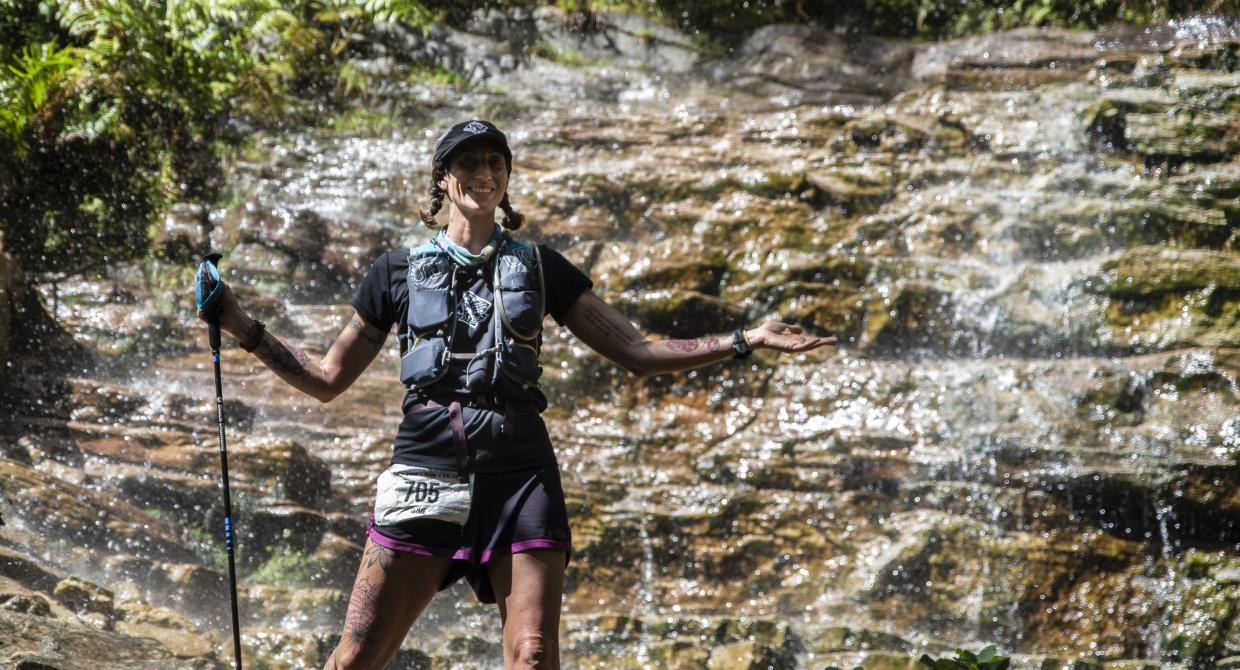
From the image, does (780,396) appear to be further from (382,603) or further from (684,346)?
(382,603)

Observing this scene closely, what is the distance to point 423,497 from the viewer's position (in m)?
3.34

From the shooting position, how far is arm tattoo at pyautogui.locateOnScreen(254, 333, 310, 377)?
3.63 metres

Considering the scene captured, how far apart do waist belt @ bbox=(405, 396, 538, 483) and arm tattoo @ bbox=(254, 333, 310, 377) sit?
0.44 metres

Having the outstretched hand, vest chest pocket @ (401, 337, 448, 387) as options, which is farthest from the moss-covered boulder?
vest chest pocket @ (401, 337, 448, 387)

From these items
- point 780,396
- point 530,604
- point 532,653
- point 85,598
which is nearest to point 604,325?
point 530,604

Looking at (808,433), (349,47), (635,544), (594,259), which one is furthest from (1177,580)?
(349,47)

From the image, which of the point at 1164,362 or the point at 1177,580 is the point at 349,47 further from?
the point at 1177,580

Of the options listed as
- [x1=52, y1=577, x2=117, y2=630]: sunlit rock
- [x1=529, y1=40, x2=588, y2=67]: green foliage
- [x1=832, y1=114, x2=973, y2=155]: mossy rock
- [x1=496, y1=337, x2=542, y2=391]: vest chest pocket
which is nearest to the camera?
[x1=496, y1=337, x2=542, y2=391]: vest chest pocket

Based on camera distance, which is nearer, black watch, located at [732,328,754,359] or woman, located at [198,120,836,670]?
woman, located at [198,120,836,670]

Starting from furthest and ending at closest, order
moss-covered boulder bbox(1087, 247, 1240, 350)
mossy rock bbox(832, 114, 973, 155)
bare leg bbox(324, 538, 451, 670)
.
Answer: mossy rock bbox(832, 114, 973, 155) → moss-covered boulder bbox(1087, 247, 1240, 350) → bare leg bbox(324, 538, 451, 670)

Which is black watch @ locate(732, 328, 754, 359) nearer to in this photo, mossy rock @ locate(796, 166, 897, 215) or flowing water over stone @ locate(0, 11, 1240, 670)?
flowing water over stone @ locate(0, 11, 1240, 670)

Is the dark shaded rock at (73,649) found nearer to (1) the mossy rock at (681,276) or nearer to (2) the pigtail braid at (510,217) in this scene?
(2) the pigtail braid at (510,217)

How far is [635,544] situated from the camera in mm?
8148

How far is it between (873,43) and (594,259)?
5475 millimetres
